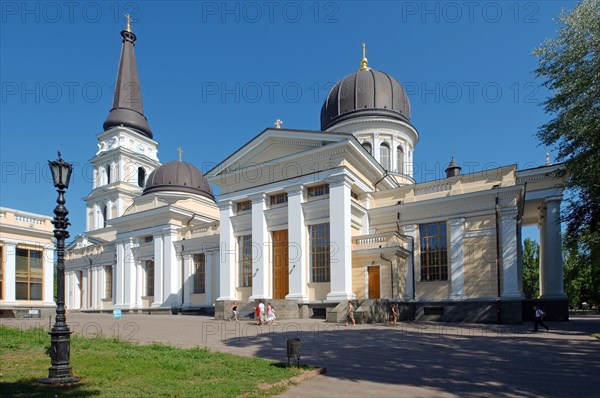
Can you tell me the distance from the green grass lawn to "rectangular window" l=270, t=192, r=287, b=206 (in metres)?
17.4

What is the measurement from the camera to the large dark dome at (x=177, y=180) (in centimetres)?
→ 4766

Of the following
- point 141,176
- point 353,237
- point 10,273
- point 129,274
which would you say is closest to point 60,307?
point 353,237

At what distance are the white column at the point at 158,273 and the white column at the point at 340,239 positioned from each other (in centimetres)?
1771

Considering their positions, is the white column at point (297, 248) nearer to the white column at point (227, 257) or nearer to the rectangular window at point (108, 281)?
the white column at point (227, 257)

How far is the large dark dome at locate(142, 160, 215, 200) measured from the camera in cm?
4766

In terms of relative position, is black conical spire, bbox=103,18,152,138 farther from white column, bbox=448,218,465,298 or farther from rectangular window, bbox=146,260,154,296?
white column, bbox=448,218,465,298

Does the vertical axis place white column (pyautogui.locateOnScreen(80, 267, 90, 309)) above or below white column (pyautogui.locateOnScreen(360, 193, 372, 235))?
below

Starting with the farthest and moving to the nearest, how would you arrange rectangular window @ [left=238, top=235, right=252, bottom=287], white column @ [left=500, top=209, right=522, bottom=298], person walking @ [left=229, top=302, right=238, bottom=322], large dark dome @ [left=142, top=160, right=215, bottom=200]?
large dark dome @ [left=142, top=160, right=215, bottom=200], rectangular window @ [left=238, top=235, right=252, bottom=287], person walking @ [left=229, top=302, right=238, bottom=322], white column @ [left=500, top=209, right=522, bottom=298]

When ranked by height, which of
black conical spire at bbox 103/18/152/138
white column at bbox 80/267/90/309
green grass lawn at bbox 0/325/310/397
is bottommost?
white column at bbox 80/267/90/309

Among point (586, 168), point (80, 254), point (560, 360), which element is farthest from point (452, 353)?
point (80, 254)

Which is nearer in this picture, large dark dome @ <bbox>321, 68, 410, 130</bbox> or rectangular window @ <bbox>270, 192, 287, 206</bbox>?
rectangular window @ <bbox>270, 192, 287, 206</bbox>

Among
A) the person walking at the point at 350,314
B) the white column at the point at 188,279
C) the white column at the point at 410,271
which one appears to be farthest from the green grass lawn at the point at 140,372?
the white column at the point at 188,279

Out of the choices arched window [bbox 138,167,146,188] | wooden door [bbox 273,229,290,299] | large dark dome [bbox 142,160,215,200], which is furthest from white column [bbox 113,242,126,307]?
arched window [bbox 138,167,146,188]

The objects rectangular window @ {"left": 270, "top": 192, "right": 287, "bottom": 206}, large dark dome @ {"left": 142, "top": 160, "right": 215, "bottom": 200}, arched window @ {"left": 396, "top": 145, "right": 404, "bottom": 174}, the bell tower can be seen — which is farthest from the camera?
the bell tower
